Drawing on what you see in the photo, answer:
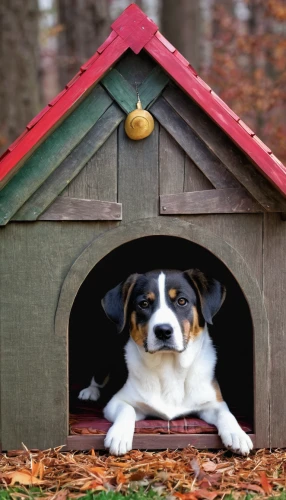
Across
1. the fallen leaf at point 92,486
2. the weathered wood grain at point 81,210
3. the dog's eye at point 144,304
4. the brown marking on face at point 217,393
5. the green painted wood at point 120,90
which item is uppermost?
the green painted wood at point 120,90

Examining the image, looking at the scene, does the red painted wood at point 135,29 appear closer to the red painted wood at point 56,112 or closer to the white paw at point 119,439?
the red painted wood at point 56,112

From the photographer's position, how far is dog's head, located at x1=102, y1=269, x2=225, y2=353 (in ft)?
14.8

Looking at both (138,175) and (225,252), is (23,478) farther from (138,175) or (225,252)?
(138,175)

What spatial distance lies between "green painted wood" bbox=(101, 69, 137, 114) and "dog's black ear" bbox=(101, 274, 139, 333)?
46.9 inches

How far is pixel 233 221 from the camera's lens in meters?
4.57

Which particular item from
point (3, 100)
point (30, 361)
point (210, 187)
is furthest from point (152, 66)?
point (3, 100)

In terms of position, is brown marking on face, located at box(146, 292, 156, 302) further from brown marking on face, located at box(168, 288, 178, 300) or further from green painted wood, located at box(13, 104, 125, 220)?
green painted wood, located at box(13, 104, 125, 220)

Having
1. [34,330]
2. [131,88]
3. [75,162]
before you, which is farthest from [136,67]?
[34,330]

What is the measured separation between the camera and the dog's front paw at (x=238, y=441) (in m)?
4.46

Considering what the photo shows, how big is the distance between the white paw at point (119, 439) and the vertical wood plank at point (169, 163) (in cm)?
152

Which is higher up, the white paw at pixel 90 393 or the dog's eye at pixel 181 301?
the dog's eye at pixel 181 301

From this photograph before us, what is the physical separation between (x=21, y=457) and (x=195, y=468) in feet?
3.61

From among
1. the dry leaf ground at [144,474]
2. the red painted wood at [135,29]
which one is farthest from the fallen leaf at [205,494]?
the red painted wood at [135,29]

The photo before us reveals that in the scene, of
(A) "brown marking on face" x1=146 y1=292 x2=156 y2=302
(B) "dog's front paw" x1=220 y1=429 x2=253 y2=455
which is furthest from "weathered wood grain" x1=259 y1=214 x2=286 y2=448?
(A) "brown marking on face" x1=146 y1=292 x2=156 y2=302
